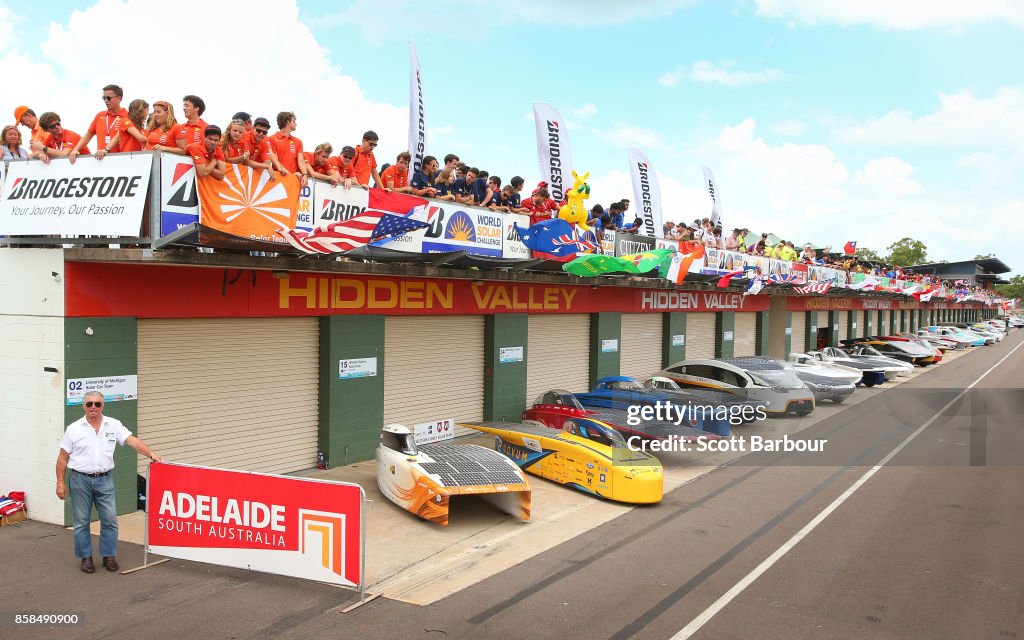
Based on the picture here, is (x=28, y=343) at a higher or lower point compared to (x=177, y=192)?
lower

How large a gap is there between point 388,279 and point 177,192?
4.98m

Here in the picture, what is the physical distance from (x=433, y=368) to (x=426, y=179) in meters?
3.76

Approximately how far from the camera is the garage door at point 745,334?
2931cm

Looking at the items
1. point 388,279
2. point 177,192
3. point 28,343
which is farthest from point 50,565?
point 388,279

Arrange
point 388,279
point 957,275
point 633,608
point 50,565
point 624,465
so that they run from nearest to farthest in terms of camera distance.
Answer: point 633,608
point 50,565
point 624,465
point 388,279
point 957,275

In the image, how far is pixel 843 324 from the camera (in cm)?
4344

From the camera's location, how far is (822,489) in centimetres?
1227

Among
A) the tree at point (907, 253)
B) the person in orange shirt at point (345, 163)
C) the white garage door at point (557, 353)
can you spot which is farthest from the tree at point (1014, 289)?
the person in orange shirt at point (345, 163)

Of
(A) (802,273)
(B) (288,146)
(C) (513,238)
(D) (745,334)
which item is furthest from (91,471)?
(A) (802,273)

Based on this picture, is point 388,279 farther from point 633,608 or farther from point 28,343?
point 633,608

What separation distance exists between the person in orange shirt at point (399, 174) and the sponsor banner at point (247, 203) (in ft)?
10.5

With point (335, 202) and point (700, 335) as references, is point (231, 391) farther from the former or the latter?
point (700, 335)

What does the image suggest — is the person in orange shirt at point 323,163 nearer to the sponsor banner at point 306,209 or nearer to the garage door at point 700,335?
the sponsor banner at point 306,209

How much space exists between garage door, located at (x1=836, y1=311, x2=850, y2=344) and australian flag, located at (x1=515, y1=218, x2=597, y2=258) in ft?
103
